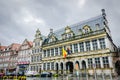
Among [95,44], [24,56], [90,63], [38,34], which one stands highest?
[38,34]

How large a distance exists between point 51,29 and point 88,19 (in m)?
16.2

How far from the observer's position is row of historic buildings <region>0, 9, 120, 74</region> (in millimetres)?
33531

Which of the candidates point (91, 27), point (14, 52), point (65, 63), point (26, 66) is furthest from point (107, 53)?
point (14, 52)

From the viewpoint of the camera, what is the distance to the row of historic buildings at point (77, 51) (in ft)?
110

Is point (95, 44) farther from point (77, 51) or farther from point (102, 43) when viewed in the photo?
point (77, 51)

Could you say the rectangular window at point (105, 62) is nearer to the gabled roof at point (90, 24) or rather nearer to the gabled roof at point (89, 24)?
the gabled roof at point (89, 24)

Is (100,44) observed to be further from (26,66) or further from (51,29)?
(26,66)

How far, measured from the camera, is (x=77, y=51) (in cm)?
3900

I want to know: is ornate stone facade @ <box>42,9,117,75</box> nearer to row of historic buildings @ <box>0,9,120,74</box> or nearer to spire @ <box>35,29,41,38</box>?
row of historic buildings @ <box>0,9,120,74</box>

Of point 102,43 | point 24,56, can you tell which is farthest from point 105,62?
point 24,56

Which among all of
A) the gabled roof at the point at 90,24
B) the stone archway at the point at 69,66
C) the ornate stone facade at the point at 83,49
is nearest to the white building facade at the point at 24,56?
the ornate stone facade at the point at 83,49

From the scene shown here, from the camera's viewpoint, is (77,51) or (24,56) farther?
(24,56)

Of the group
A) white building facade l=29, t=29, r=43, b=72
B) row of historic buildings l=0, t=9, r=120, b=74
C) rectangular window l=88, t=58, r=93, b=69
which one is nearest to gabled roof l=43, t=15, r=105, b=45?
row of historic buildings l=0, t=9, r=120, b=74

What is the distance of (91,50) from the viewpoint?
117 feet
